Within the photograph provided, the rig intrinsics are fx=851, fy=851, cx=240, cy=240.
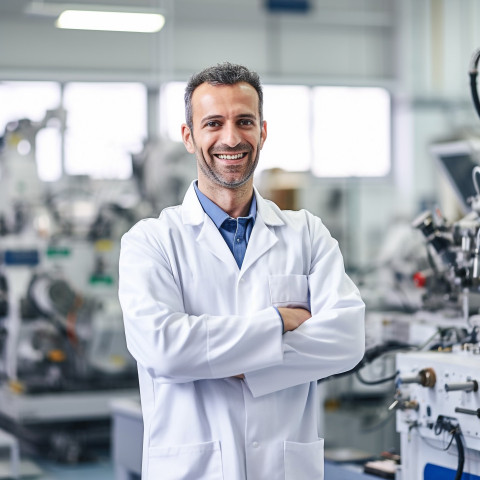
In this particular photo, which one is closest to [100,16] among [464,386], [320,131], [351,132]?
[320,131]

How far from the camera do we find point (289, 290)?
1972 millimetres

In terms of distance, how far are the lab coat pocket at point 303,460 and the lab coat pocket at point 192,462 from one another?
0.15 meters

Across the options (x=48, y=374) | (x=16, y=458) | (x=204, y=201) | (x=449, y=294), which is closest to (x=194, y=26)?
(x=48, y=374)

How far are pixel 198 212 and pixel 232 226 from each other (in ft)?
0.30

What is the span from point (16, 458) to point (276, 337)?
3.20 m

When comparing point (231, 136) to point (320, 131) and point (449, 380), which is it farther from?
point (320, 131)

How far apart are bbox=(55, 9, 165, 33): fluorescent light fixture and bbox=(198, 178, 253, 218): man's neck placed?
5.83 metres

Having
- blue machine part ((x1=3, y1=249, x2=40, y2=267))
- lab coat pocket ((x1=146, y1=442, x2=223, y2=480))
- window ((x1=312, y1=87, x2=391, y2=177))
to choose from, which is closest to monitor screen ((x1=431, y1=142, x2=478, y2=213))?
lab coat pocket ((x1=146, y1=442, x2=223, y2=480))

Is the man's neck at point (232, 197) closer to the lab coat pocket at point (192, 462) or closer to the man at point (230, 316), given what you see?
the man at point (230, 316)

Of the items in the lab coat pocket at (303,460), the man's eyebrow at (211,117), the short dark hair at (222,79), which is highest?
the short dark hair at (222,79)

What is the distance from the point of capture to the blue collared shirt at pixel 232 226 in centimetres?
202

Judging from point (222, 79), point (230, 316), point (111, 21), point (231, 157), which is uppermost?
point (111, 21)

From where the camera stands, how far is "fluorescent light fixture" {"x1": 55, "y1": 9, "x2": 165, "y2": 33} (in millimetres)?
7625

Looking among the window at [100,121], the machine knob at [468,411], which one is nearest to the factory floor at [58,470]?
the machine knob at [468,411]
